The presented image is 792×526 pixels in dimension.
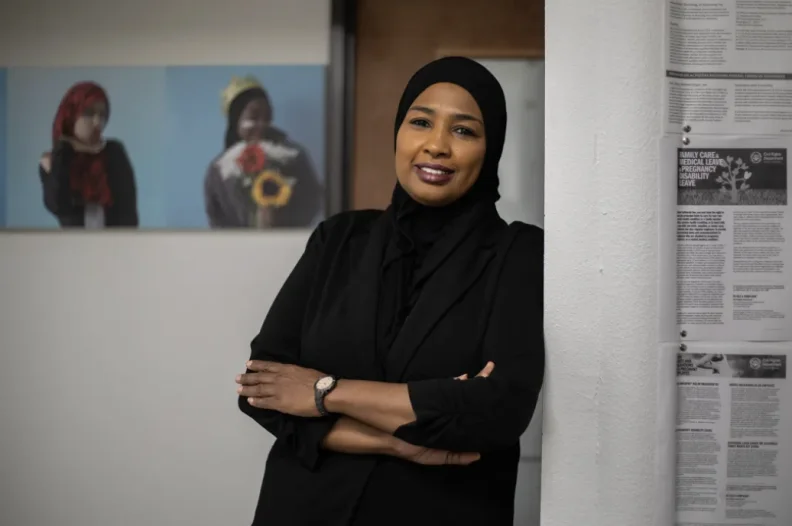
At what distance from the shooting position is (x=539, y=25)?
209cm

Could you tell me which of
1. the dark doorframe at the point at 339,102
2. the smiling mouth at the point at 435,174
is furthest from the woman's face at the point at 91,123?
the smiling mouth at the point at 435,174

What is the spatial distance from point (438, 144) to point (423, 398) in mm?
473

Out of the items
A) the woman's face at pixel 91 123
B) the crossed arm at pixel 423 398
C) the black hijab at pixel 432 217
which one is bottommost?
the crossed arm at pixel 423 398

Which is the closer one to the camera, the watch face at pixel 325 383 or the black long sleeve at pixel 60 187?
the watch face at pixel 325 383

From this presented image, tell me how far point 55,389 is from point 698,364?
6.28ft

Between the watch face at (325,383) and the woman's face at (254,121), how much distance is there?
3.57 feet

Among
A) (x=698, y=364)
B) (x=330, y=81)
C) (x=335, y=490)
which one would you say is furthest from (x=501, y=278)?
(x=330, y=81)

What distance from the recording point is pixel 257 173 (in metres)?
2.12

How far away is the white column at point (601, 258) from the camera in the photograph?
45.3 inches

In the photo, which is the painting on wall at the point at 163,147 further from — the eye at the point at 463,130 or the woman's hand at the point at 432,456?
the woman's hand at the point at 432,456

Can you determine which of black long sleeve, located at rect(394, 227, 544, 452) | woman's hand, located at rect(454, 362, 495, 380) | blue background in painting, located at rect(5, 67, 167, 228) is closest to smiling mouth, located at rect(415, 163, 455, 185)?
black long sleeve, located at rect(394, 227, 544, 452)

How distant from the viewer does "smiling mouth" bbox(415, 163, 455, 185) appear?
4.31ft

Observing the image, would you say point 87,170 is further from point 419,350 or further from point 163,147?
point 419,350

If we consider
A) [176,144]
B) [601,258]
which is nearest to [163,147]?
[176,144]
